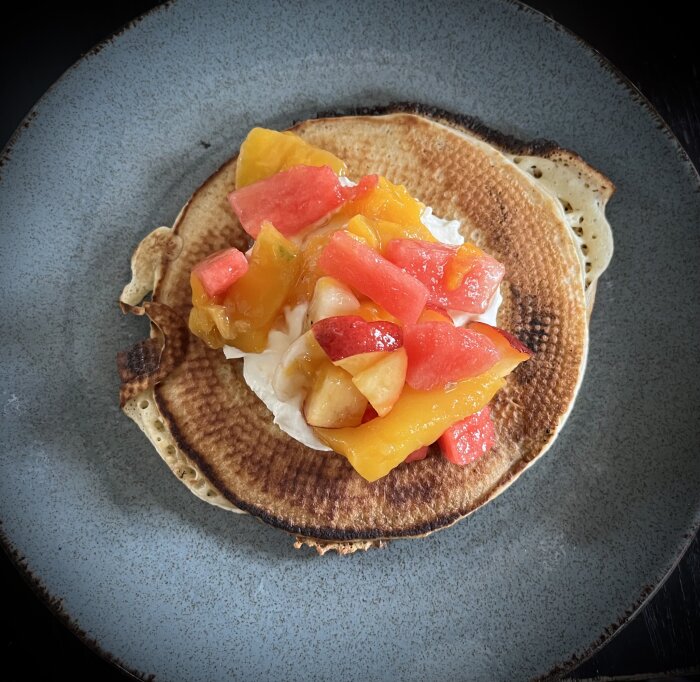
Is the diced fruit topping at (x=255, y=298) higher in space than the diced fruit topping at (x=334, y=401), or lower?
higher

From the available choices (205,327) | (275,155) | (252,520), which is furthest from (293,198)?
(252,520)

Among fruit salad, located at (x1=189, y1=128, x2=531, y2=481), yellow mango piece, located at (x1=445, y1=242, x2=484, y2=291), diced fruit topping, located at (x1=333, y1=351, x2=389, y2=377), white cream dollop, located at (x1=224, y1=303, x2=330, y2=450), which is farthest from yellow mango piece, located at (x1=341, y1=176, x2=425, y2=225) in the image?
diced fruit topping, located at (x1=333, y1=351, x2=389, y2=377)

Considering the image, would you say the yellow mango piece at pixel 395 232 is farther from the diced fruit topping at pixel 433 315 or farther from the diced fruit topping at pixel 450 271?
the diced fruit topping at pixel 433 315

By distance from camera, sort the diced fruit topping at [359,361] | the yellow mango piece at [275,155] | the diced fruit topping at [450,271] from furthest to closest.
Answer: the yellow mango piece at [275,155]
the diced fruit topping at [450,271]
the diced fruit topping at [359,361]

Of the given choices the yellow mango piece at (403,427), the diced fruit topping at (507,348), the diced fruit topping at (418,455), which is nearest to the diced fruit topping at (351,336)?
the yellow mango piece at (403,427)

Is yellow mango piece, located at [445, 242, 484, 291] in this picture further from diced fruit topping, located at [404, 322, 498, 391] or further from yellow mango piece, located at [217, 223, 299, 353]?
yellow mango piece, located at [217, 223, 299, 353]

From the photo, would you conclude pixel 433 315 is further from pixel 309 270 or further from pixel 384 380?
pixel 309 270

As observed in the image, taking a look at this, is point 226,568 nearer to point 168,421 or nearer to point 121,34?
point 168,421
